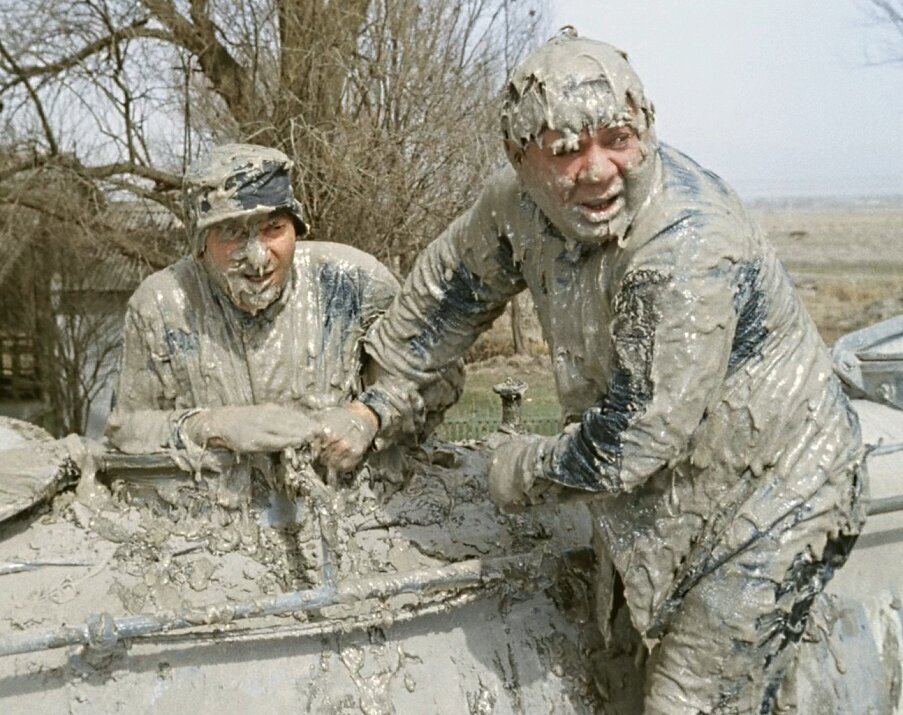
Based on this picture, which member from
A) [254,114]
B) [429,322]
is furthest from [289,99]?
[429,322]

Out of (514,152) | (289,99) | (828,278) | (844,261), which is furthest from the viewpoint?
(844,261)

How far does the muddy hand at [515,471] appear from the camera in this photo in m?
2.17

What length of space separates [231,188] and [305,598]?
0.99m

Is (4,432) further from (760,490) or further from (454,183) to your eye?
(454,183)

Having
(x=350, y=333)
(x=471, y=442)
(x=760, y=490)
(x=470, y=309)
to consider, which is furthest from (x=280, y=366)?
(x=760, y=490)

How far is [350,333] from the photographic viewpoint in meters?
2.69

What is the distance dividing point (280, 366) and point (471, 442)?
77 cm

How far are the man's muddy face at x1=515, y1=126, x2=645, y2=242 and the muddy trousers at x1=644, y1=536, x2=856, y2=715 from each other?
2.57ft

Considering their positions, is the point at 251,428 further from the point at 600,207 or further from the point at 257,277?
the point at 600,207

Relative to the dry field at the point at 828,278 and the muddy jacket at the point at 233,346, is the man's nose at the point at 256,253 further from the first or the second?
the dry field at the point at 828,278

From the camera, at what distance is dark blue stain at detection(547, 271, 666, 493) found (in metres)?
1.88

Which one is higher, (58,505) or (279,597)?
(58,505)

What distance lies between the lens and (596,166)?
1865mm

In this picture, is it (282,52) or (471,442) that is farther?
(282,52)
